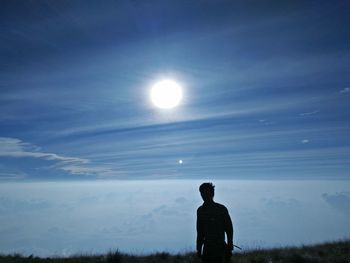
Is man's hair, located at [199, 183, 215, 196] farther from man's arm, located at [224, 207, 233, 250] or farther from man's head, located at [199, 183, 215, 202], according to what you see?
man's arm, located at [224, 207, 233, 250]

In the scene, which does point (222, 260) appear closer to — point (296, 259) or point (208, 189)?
point (208, 189)

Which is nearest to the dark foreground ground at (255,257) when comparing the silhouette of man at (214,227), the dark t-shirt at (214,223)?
the silhouette of man at (214,227)

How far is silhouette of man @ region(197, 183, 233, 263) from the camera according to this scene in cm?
846

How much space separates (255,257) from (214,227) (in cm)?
871

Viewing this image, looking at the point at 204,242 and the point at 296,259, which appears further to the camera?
the point at 296,259

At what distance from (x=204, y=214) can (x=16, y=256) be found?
1378cm

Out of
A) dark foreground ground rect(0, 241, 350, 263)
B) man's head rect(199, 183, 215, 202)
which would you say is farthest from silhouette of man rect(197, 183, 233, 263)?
dark foreground ground rect(0, 241, 350, 263)

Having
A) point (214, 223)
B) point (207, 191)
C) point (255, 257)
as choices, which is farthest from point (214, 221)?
point (255, 257)

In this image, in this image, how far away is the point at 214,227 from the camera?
8469mm

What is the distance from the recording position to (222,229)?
8484 millimetres

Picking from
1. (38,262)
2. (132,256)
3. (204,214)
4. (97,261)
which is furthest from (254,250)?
(204,214)

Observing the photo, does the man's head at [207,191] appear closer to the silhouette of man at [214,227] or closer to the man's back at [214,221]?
the silhouette of man at [214,227]

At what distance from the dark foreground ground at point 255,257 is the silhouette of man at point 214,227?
741 centimetres

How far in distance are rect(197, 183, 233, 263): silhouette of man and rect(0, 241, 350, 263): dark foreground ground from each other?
7.41 meters
